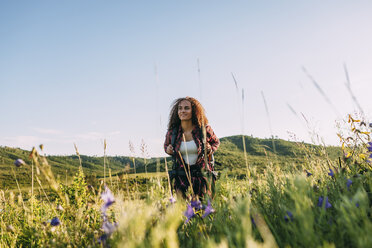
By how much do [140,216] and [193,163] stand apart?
9.23 feet

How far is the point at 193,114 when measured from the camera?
4.16 m

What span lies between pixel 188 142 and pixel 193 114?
0.62 meters

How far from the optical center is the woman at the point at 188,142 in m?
3.51

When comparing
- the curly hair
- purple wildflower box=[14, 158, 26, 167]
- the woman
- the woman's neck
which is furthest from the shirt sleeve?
purple wildflower box=[14, 158, 26, 167]

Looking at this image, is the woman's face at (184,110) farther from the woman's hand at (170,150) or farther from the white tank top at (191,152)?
the woman's hand at (170,150)

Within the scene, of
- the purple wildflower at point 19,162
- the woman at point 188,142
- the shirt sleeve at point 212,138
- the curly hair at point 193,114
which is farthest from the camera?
the curly hair at point 193,114

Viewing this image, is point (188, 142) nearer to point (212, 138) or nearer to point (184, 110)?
point (212, 138)

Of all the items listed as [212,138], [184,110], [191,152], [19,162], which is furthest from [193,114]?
[19,162]

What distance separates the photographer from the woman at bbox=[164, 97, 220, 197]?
3.51 meters

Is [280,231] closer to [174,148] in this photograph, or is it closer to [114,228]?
[114,228]

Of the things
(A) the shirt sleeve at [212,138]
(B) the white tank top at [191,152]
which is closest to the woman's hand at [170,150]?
(B) the white tank top at [191,152]

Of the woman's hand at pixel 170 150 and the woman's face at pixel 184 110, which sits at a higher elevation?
the woman's face at pixel 184 110

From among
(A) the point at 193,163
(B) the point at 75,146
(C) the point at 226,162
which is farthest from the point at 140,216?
(C) the point at 226,162

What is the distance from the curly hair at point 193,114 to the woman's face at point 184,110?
0.35ft
